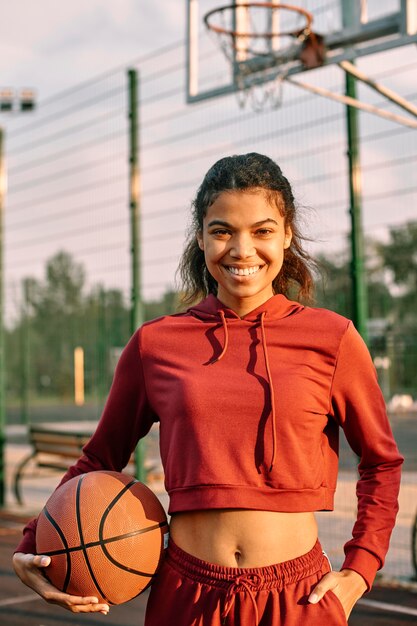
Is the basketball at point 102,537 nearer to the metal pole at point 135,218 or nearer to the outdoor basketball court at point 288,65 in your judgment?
the outdoor basketball court at point 288,65

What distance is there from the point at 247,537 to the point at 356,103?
4557 millimetres

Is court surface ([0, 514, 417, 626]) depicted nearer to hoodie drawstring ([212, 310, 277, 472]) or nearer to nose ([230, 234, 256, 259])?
hoodie drawstring ([212, 310, 277, 472])

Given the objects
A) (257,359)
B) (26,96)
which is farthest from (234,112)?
(26,96)

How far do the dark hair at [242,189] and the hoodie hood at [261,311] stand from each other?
0.20 meters

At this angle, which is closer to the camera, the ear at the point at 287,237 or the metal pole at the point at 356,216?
the ear at the point at 287,237

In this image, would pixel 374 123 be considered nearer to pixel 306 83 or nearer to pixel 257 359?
pixel 306 83

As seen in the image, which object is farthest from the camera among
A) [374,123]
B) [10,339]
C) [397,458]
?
[10,339]

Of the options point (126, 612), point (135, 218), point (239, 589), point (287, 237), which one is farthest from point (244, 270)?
point (135, 218)

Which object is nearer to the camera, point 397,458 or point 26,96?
point 397,458

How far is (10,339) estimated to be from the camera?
12.5m

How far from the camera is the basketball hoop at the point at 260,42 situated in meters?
6.21

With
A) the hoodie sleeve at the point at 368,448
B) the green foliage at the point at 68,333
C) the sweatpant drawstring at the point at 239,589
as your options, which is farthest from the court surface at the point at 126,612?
the sweatpant drawstring at the point at 239,589

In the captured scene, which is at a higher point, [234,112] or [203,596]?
[234,112]

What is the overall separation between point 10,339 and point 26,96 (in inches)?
323
